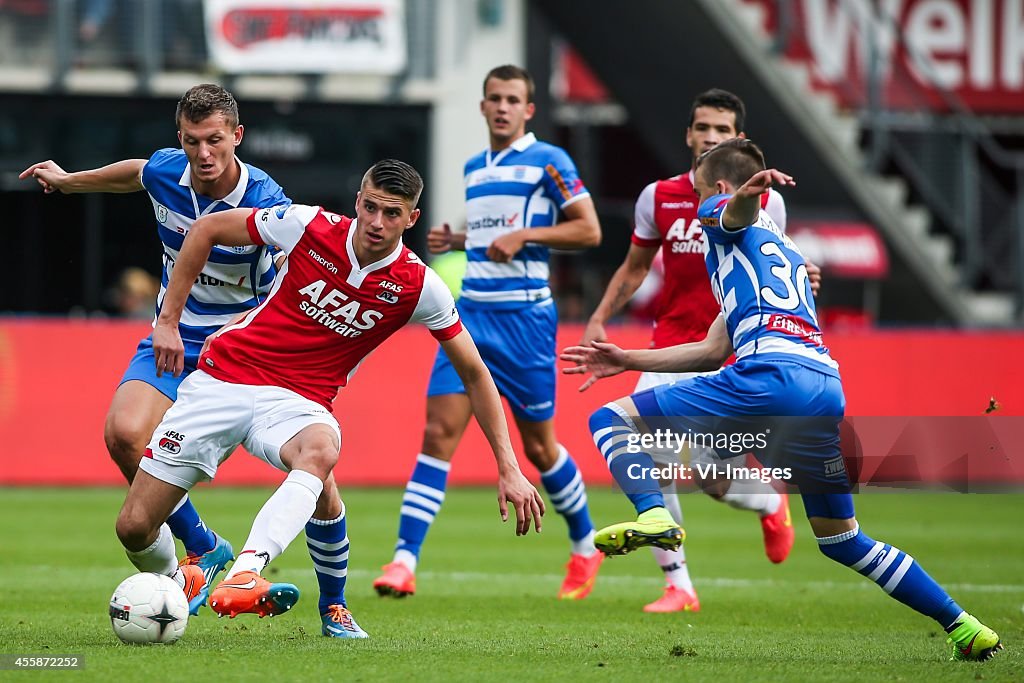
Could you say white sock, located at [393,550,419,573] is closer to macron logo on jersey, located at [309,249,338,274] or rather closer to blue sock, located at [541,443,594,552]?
blue sock, located at [541,443,594,552]

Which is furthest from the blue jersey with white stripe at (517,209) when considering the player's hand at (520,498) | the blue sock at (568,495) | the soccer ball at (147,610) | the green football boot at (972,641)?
the green football boot at (972,641)

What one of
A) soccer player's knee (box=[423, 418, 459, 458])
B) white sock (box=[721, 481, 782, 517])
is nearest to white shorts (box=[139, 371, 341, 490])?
soccer player's knee (box=[423, 418, 459, 458])

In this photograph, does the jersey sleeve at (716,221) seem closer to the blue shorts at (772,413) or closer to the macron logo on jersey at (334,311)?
the blue shorts at (772,413)

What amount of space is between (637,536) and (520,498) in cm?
47

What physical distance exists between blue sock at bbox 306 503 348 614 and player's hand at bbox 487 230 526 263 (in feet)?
7.64

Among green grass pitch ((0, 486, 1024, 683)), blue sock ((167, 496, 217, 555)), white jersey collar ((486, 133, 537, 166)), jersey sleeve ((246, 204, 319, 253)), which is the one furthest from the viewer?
white jersey collar ((486, 133, 537, 166))

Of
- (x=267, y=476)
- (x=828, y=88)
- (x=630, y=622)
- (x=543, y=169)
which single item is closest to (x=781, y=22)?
(x=828, y=88)

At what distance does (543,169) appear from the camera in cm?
899

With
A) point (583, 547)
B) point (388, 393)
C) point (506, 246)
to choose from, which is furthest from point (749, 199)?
point (388, 393)

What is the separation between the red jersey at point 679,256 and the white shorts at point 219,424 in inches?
108

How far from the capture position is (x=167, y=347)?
21.2ft

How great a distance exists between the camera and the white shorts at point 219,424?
245 inches

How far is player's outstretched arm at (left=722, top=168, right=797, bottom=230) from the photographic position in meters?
6.14

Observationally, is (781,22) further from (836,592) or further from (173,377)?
(173,377)
